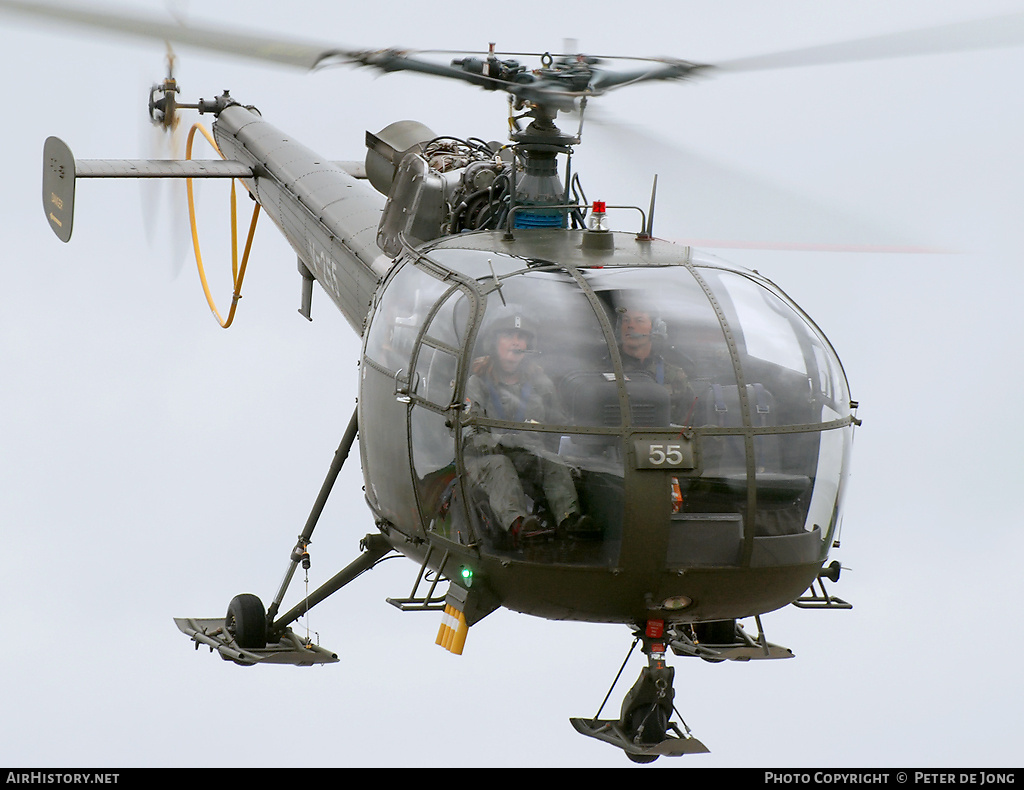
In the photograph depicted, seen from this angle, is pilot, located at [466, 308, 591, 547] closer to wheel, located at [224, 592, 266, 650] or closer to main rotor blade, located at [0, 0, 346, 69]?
main rotor blade, located at [0, 0, 346, 69]

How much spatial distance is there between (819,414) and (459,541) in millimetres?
2294

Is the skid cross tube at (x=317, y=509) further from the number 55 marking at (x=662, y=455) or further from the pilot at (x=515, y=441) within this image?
the number 55 marking at (x=662, y=455)

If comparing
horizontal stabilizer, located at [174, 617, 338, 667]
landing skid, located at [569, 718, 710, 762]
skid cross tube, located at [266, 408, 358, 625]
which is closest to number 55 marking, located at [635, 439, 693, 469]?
landing skid, located at [569, 718, 710, 762]

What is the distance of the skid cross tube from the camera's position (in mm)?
12414

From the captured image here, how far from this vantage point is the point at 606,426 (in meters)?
9.38

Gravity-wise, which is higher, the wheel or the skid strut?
the skid strut

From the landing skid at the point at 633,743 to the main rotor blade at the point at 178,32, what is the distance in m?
4.43

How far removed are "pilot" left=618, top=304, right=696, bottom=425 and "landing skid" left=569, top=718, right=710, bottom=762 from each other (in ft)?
6.96

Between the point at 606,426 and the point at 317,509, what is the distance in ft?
12.9

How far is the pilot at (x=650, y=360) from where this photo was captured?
9.49 meters

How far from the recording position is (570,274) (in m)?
9.96

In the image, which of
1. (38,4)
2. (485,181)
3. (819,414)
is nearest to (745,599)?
(819,414)

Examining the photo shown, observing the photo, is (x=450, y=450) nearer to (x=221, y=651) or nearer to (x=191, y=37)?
(x=191, y=37)

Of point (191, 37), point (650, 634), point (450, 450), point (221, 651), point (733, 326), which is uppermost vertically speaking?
point (191, 37)
